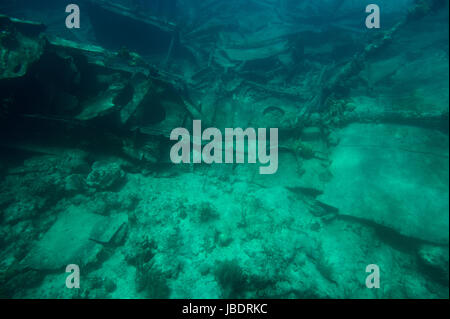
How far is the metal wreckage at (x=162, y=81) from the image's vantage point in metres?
5.93

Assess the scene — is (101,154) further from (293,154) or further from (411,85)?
(411,85)

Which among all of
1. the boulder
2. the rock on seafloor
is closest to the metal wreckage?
the rock on seafloor

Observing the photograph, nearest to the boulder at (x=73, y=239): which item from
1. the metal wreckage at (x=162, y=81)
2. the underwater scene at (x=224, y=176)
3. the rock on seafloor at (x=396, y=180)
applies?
the underwater scene at (x=224, y=176)

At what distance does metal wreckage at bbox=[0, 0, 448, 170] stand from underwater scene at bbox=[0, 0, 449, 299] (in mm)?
60

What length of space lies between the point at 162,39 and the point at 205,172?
788 cm

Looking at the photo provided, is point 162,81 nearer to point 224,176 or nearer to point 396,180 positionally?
point 224,176

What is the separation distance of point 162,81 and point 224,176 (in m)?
3.55

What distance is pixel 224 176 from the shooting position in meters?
6.83

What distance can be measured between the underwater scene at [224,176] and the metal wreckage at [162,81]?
60 millimetres

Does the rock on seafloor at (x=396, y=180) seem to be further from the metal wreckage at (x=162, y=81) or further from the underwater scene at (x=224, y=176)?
the metal wreckage at (x=162, y=81)

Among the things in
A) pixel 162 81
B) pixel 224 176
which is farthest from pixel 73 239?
pixel 162 81

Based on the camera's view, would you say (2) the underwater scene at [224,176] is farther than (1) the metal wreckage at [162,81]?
No

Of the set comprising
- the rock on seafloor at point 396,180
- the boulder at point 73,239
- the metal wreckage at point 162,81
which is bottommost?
the boulder at point 73,239

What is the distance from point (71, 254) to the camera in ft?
15.9
